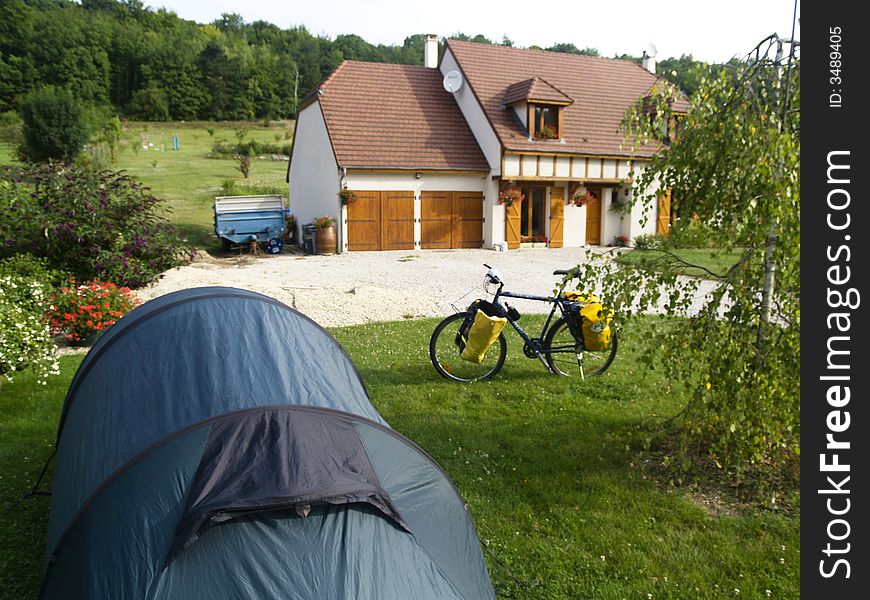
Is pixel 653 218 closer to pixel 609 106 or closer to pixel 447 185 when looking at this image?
pixel 609 106

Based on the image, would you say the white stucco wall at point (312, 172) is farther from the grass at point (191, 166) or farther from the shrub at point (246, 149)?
the shrub at point (246, 149)

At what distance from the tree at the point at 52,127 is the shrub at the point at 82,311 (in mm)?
20551

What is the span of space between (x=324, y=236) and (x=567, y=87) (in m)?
10.7

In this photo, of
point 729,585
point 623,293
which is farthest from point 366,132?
point 729,585

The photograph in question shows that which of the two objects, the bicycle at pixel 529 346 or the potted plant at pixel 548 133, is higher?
the potted plant at pixel 548 133

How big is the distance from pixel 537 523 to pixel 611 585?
0.70 metres

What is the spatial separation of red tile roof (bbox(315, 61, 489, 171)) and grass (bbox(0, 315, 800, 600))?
1385 centimetres

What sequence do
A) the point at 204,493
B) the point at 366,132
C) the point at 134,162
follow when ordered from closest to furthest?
the point at 204,493 < the point at 366,132 < the point at 134,162

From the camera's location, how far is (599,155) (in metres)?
21.4

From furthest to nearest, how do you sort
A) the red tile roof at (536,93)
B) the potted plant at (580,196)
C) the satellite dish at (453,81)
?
the satellite dish at (453,81)
the potted plant at (580,196)
the red tile roof at (536,93)

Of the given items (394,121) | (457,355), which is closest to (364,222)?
(394,121)

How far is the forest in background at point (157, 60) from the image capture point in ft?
162

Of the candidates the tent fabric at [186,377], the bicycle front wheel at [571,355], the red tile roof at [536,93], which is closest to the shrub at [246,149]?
the red tile roof at [536,93]

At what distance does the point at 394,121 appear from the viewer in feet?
69.4
